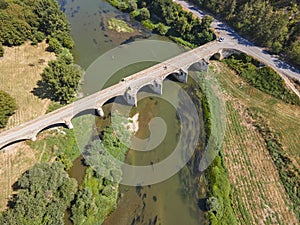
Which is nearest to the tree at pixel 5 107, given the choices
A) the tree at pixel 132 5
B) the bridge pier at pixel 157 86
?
the bridge pier at pixel 157 86

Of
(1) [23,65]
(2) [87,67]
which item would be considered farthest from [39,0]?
(2) [87,67]

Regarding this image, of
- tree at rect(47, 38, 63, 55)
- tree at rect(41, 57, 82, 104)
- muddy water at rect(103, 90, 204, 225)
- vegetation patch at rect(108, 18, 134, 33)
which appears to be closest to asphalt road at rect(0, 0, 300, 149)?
tree at rect(41, 57, 82, 104)

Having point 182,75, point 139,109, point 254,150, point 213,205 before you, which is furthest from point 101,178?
point 182,75

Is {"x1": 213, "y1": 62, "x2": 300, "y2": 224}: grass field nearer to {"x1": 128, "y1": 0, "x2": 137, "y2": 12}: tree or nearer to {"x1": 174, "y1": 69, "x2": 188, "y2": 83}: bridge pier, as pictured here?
{"x1": 174, "y1": 69, "x2": 188, "y2": 83}: bridge pier

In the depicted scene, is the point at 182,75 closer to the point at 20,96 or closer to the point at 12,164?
the point at 20,96

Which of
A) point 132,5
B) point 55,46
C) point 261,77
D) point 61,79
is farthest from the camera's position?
point 132,5
